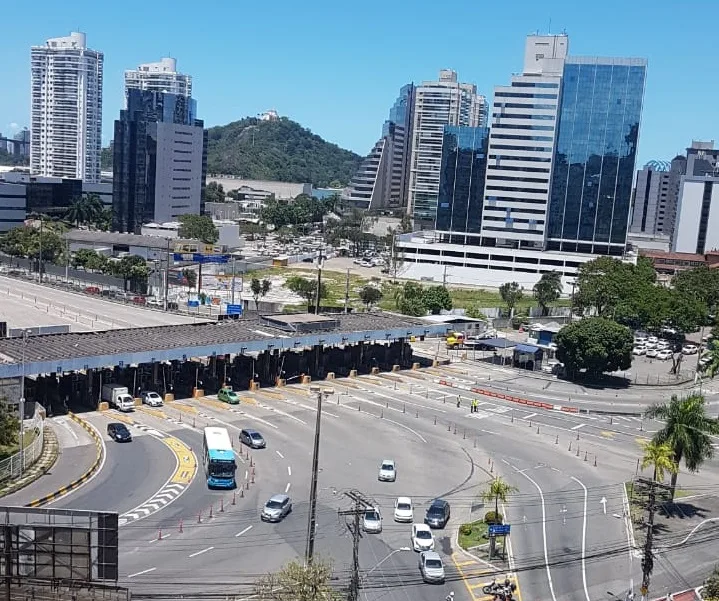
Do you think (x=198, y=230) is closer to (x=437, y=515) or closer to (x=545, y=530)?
(x=437, y=515)

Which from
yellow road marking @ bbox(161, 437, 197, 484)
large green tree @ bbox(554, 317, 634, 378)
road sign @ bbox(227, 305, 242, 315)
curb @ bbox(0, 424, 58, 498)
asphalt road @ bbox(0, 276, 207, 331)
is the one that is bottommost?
asphalt road @ bbox(0, 276, 207, 331)

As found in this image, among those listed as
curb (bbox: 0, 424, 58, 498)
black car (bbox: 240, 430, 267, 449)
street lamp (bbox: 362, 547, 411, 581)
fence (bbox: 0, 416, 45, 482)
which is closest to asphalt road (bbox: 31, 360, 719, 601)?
street lamp (bbox: 362, 547, 411, 581)

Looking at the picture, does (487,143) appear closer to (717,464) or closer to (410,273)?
(410,273)

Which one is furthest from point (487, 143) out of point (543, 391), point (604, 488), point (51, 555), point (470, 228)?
point (51, 555)

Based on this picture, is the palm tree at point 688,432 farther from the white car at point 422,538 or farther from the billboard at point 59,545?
the billboard at point 59,545

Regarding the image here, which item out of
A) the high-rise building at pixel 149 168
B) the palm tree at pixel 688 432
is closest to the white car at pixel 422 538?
the palm tree at pixel 688 432

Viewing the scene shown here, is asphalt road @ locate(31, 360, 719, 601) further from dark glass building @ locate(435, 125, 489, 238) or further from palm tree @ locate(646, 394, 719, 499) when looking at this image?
dark glass building @ locate(435, 125, 489, 238)
